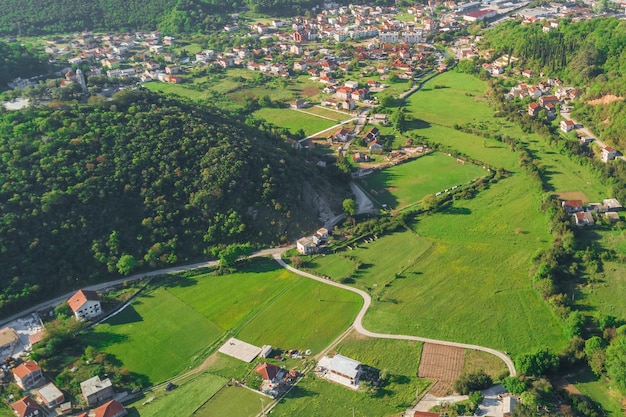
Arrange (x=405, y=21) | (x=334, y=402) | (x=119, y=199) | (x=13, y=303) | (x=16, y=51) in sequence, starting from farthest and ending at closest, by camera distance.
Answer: (x=405, y=21), (x=16, y=51), (x=119, y=199), (x=13, y=303), (x=334, y=402)

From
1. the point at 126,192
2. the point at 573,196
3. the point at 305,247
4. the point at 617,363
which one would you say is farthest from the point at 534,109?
the point at 126,192

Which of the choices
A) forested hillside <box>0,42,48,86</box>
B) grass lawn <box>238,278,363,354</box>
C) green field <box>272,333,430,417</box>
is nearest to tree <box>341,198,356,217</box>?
grass lawn <box>238,278,363,354</box>

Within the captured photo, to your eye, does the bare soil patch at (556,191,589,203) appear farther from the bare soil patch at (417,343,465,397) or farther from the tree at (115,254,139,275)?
the tree at (115,254,139,275)

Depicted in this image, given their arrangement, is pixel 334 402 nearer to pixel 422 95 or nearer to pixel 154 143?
pixel 154 143

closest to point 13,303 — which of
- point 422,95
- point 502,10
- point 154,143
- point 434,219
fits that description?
point 154,143

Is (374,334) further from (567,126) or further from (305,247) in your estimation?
(567,126)

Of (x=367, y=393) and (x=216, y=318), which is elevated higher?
(x=216, y=318)

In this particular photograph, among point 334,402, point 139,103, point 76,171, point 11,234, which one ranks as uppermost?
point 139,103
